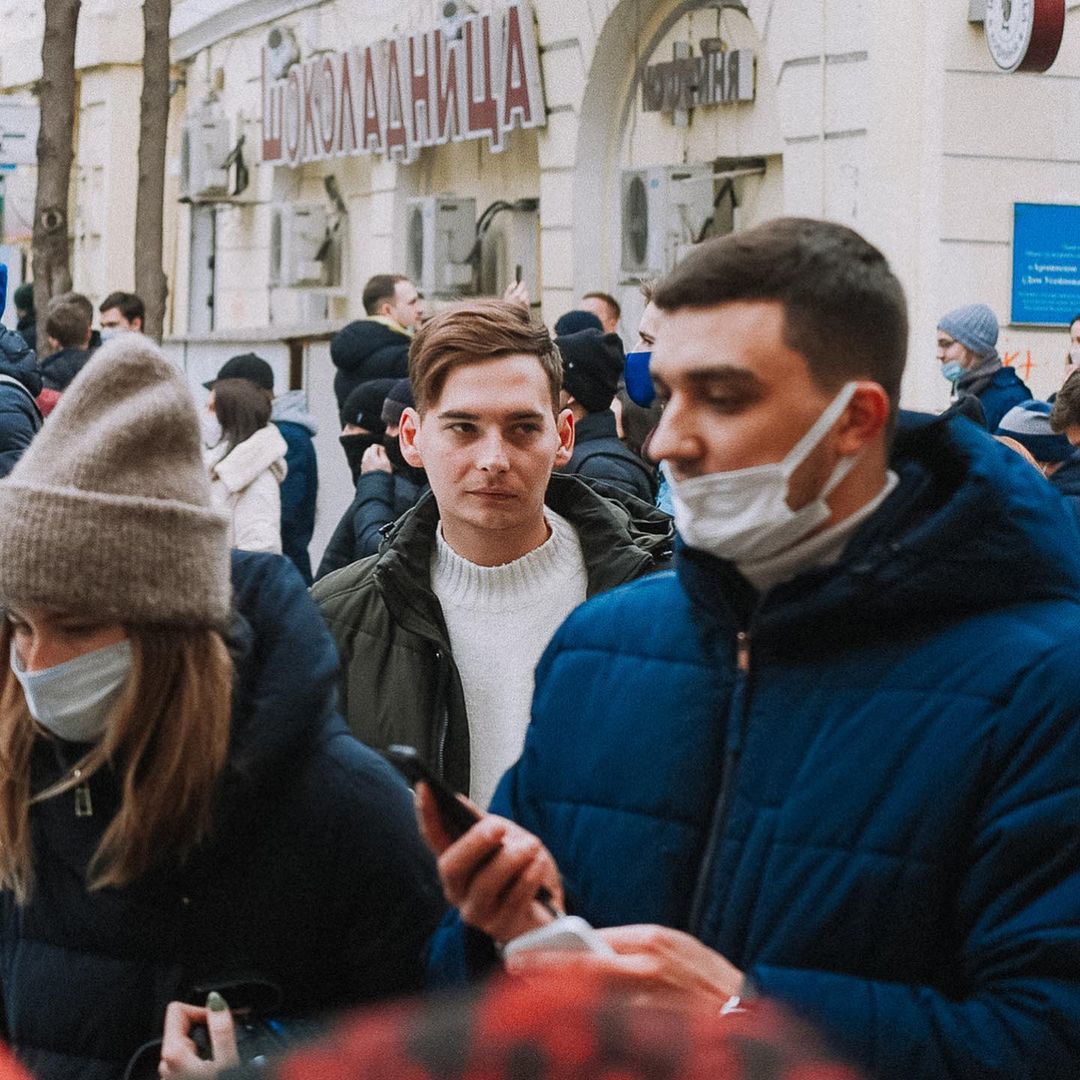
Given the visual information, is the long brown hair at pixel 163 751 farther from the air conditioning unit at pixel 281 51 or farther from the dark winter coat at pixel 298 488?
the air conditioning unit at pixel 281 51

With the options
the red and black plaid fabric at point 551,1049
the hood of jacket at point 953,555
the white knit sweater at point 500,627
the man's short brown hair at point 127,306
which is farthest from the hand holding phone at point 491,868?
the man's short brown hair at point 127,306

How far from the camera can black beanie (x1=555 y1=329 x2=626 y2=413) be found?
645 centimetres

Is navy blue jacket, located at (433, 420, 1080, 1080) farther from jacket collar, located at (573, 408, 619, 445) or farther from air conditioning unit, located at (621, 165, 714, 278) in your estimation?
air conditioning unit, located at (621, 165, 714, 278)

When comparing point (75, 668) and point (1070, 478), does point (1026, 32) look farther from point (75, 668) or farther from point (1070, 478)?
point (75, 668)

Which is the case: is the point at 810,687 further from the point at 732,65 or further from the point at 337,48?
the point at 337,48

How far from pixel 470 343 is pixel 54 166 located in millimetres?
11162

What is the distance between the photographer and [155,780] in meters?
2.62

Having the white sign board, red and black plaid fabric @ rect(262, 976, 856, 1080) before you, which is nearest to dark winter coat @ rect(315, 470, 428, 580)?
red and black plaid fabric @ rect(262, 976, 856, 1080)

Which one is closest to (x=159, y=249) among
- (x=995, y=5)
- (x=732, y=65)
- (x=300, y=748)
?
(x=732, y=65)

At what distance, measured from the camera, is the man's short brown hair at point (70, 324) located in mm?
10781

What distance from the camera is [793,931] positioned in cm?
220

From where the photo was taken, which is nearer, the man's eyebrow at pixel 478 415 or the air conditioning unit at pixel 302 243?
the man's eyebrow at pixel 478 415

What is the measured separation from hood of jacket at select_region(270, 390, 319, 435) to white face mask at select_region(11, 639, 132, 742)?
7.69 m

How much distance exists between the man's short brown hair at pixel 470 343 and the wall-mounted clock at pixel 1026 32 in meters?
7.88
